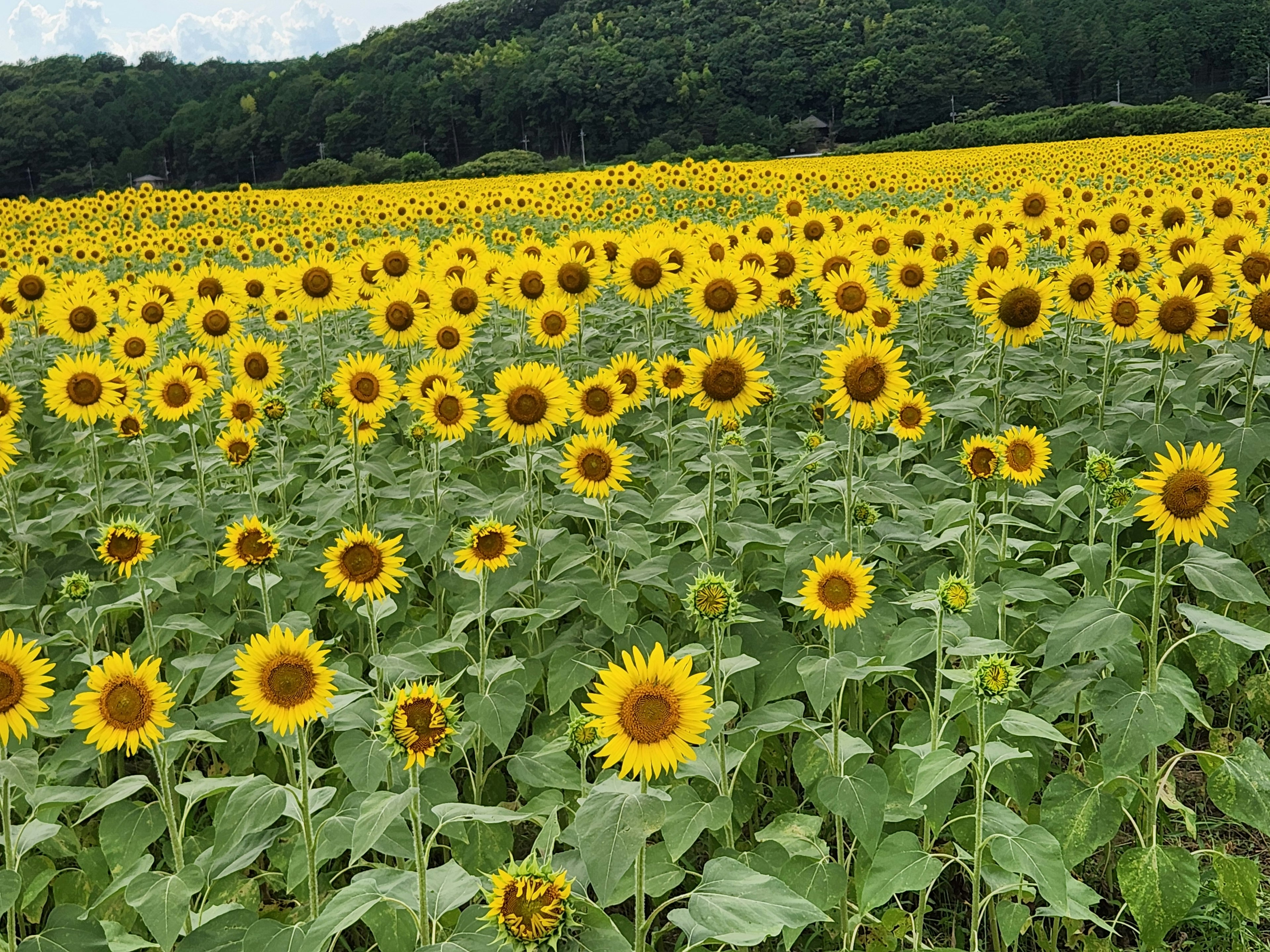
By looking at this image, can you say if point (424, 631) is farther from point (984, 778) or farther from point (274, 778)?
point (984, 778)

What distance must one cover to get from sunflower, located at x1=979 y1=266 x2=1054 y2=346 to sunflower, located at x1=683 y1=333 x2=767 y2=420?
1.66 m

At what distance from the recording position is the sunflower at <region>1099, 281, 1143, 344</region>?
16.3 feet

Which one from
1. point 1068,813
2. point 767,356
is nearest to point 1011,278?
point 767,356

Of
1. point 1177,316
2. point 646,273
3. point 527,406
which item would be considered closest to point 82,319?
point 646,273

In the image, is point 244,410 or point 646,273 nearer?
point 244,410

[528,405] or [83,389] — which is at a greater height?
[83,389]

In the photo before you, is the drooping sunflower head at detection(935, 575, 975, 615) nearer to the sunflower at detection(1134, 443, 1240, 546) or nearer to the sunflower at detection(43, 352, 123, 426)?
the sunflower at detection(1134, 443, 1240, 546)

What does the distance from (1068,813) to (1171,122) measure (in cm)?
4966

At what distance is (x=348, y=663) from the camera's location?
12.4 feet

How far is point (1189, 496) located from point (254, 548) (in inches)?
111

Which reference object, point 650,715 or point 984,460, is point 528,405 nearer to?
point 984,460

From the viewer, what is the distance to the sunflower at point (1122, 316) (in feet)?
16.3

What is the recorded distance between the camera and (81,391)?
530 centimetres

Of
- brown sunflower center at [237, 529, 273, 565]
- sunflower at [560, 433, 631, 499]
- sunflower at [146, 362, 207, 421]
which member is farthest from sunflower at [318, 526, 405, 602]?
sunflower at [146, 362, 207, 421]
